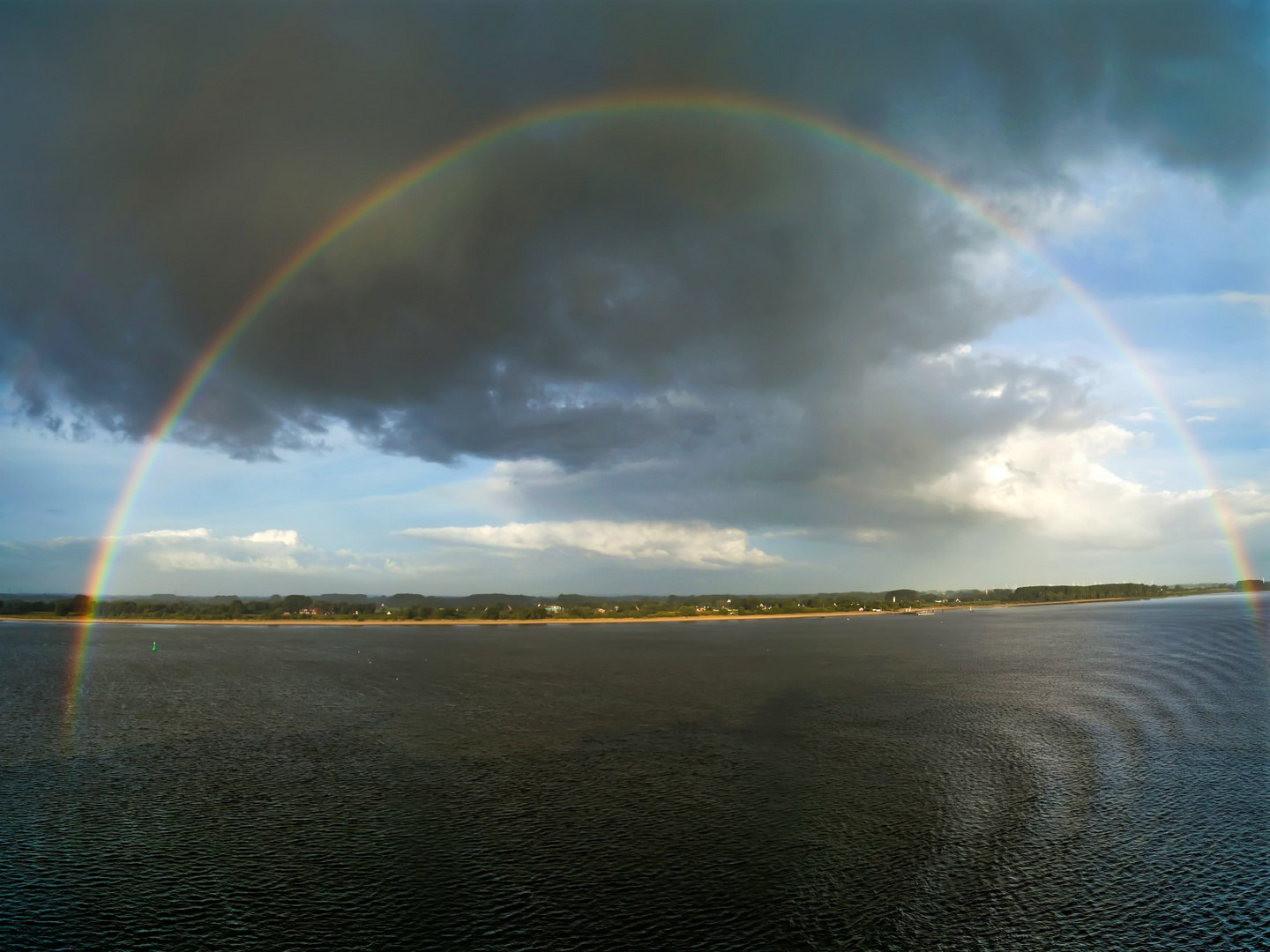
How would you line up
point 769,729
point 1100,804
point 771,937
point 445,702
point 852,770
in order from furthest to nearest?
point 445,702 → point 769,729 → point 852,770 → point 1100,804 → point 771,937

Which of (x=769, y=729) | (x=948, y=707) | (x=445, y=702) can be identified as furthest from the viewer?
(x=445, y=702)

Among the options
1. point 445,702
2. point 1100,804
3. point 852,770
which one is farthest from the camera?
point 445,702

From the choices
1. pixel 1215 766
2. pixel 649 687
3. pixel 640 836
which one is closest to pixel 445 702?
pixel 649 687

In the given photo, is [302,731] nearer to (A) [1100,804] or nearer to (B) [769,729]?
(B) [769,729]

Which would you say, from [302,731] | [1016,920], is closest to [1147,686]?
[1016,920]

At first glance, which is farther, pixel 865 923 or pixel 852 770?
pixel 852 770

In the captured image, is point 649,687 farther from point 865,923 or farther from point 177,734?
point 865,923
